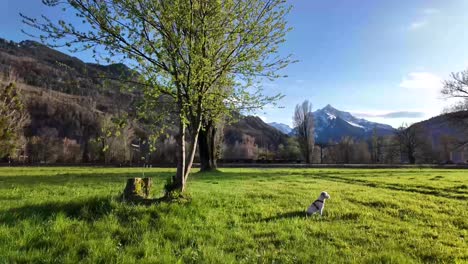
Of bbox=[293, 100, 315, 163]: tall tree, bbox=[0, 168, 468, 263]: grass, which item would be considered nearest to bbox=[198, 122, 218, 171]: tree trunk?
bbox=[0, 168, 468, 263]: grass

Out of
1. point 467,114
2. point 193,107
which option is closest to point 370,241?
point 193,107

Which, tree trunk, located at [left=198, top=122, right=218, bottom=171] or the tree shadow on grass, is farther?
tree trunk, located at [left=198, top=122, right=218, bottom=171]

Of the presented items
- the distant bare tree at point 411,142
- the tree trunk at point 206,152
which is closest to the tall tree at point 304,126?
the distant bare tree at point 411,142

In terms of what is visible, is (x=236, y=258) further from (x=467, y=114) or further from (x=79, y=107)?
(x=79, y=107)

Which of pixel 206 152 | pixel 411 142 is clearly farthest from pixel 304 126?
pixel 206 152

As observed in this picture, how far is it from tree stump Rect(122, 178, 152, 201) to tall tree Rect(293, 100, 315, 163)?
228 feet

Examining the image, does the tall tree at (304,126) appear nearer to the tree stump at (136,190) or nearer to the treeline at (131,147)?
the treeline at (131,147)

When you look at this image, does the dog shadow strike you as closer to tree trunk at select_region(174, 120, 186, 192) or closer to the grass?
the grass

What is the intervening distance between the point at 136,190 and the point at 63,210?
1879 millimetres

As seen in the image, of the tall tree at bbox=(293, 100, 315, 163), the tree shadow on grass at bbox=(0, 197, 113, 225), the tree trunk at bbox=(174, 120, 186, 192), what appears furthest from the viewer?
the tall tree at bbox=(293, 100, 315, 163)

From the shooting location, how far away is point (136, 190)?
9.52 metres

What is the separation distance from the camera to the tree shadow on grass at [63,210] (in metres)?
7.61

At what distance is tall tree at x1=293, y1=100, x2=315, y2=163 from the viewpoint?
254 ft

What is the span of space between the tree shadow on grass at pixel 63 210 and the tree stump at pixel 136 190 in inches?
22.1
